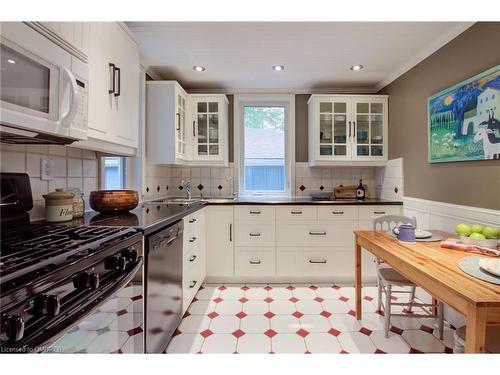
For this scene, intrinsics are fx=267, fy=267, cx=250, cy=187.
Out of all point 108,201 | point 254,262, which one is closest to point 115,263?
point 108,201

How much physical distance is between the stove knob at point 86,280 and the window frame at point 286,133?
9.04ft

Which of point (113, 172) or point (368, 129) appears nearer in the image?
point (113, 172)

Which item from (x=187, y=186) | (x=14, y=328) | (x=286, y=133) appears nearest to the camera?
(x=14, y=328)

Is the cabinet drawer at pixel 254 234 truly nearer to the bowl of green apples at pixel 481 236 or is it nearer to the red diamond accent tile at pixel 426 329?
the red diamond accent tile at pixel 426 329

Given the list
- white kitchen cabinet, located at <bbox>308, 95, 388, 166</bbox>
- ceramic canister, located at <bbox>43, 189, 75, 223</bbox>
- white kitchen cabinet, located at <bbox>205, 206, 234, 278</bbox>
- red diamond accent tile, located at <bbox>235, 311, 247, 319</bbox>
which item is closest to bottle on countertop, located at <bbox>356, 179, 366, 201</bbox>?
white kitchen cabinet, located at <bbox>308, 95, 388, 166</bbox>

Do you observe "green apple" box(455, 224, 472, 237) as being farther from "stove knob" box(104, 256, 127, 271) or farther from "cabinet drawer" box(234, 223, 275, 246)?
"stove knob" box(104, 256, 127, 271)

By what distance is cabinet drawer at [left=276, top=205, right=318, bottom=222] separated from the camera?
291cm

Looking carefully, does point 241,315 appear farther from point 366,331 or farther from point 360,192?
point 360,192

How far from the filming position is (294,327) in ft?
6.78

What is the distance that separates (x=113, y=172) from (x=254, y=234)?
5.04 feet

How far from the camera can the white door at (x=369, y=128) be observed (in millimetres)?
3260

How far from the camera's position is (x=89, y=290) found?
2.99 ft

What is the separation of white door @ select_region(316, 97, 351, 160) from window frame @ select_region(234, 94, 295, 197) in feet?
1.43

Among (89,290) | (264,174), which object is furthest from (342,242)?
(89,290)
